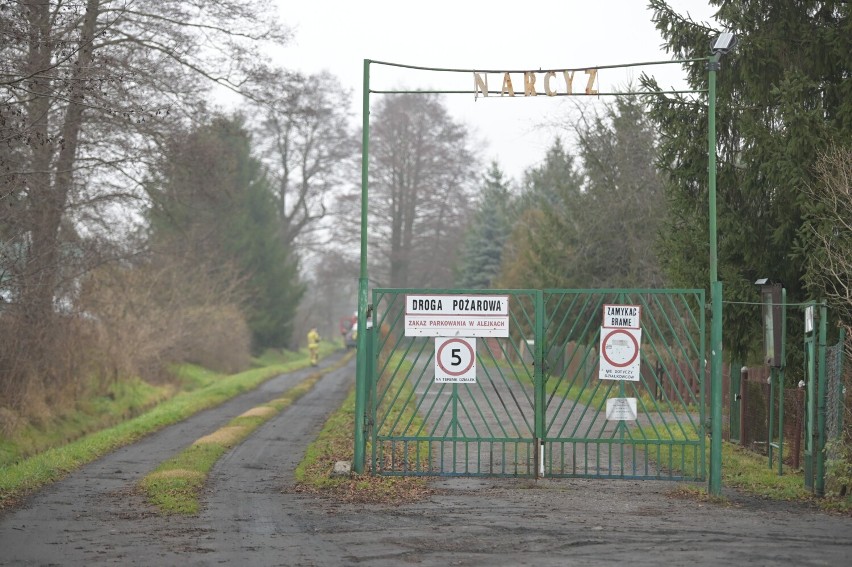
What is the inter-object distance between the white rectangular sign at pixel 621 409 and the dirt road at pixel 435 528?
0.93m

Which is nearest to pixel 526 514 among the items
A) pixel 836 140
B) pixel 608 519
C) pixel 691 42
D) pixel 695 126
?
pixel 608 519

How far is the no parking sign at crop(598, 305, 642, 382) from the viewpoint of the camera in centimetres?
1356

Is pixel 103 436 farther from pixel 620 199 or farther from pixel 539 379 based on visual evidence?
pixel 620 199

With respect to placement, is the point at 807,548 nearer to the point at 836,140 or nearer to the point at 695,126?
the point at 836,140

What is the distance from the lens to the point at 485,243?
58.8m

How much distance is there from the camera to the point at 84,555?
9.47m

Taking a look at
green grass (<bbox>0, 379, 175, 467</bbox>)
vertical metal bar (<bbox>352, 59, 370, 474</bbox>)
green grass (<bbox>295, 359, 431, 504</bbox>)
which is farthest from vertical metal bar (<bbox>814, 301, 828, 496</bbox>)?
green grass (<bbox>0, 379, 175, 467</bbox>)

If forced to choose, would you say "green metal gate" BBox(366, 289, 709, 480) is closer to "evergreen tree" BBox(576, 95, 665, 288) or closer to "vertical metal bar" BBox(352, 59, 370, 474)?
"vertical metal bar" BBox(352, 59, 370, 474)

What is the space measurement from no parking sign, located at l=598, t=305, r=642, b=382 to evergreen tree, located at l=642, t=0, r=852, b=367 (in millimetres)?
3974

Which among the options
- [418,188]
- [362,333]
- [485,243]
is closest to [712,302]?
[362,333]

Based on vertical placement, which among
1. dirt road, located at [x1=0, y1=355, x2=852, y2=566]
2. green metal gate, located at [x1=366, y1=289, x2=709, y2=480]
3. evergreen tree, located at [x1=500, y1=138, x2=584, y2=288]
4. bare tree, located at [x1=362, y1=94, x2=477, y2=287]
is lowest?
dirt road, located at [x1=0, y1=355, x2=852, y2=566]

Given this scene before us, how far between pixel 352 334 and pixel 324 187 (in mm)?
19142

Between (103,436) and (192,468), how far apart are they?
20.3 feet

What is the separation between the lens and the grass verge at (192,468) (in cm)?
1256
